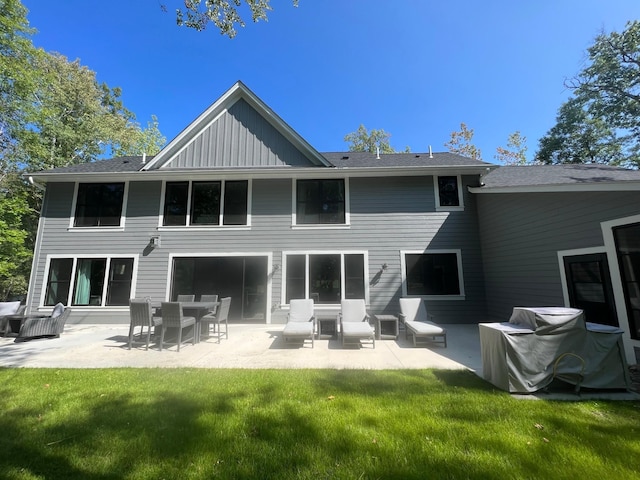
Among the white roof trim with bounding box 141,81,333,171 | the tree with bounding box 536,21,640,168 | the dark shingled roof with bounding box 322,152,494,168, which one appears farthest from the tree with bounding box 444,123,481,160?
the white roof trim with bounding box 141,81,333,171

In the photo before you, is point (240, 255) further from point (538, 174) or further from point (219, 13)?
point (538, 174)

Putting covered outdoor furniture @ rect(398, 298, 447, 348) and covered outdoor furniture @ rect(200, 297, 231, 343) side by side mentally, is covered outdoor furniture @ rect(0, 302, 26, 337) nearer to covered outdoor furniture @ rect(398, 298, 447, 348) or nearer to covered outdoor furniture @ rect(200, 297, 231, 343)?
covered outdoor furniture @ rect(200, 297, 231, 343)

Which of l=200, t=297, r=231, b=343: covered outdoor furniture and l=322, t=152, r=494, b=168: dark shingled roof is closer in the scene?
l=200, t=297, r=231, b=343: covered outdoor furniture

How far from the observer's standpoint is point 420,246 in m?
9.76

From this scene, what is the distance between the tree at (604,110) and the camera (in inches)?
646

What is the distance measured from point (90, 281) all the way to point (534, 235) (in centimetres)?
1428

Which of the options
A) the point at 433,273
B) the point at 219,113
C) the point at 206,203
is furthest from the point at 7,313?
the point at 433,273

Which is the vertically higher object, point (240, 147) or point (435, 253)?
point (240, 147)

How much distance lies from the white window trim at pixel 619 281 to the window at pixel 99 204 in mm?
14043

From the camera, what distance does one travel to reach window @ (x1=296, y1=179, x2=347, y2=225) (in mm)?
10125

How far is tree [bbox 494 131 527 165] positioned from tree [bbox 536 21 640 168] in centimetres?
138

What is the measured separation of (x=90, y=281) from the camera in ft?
32.5

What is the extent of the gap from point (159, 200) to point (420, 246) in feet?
32.1

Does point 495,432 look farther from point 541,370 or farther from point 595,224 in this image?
point 595,224
